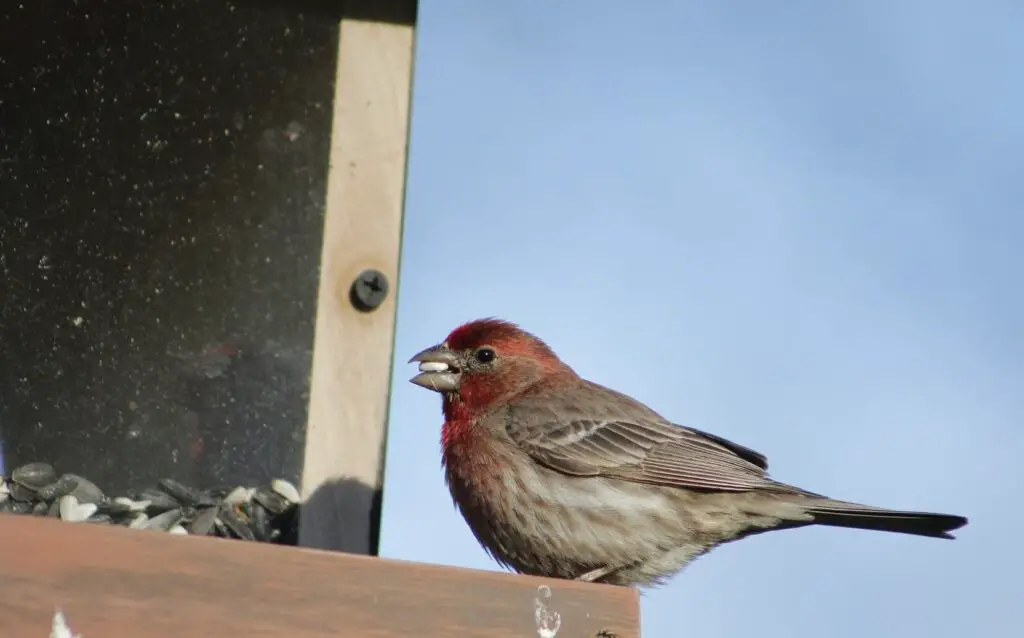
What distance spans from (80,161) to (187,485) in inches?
42.7

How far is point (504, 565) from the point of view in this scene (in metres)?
5.07

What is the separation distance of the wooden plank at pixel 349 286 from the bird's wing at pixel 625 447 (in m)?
0.58

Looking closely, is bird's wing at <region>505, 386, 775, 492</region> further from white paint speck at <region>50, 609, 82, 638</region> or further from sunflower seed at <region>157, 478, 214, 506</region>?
white paint speck at <region>50, 609, 82, 638</region>

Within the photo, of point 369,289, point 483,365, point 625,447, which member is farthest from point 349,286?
point 625,447

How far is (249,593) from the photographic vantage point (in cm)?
323

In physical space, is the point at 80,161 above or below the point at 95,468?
above

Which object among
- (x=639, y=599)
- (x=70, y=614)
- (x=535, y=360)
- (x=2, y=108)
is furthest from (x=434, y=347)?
(x=70, y=614)

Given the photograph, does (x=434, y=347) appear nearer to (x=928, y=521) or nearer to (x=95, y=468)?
(x=95, y=468)

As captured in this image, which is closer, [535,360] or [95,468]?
[95,468]

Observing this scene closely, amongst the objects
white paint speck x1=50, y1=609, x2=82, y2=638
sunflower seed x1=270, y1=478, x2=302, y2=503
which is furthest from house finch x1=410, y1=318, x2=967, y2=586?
white paint speck x1=50, y1=609, x2=82, y2=638

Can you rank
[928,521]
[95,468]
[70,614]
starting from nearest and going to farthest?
[70,614], [95,468], [928,521]

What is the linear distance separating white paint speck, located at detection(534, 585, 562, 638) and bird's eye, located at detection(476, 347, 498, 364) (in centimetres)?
230

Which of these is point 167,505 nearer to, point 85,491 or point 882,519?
point 85,491


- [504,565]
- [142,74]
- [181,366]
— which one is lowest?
[504,565]
